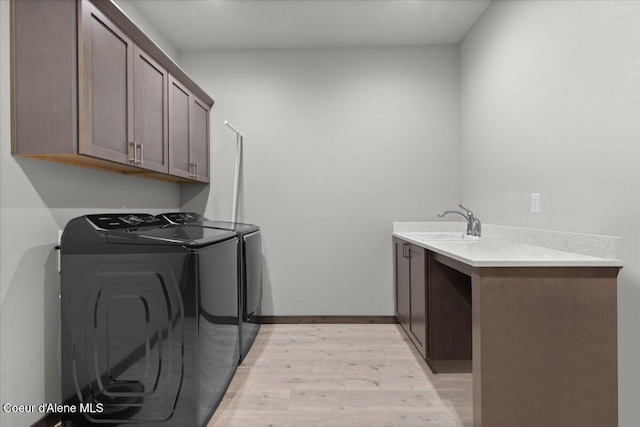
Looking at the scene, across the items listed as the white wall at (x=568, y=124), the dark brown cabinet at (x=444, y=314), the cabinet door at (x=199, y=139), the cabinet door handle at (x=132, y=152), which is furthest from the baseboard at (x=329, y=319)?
the cabinet door handle at (x=132, y=152)

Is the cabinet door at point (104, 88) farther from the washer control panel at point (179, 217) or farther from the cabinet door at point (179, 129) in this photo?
the washer control panel at point (179, 217)

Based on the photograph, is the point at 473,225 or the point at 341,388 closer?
the point at 341,388

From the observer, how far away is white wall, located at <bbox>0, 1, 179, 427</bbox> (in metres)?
1.58

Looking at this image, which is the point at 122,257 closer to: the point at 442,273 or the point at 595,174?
the point at 442,273

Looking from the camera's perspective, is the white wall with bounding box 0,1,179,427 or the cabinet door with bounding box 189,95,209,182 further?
the cabinet door with bounding box 189,95,209,182

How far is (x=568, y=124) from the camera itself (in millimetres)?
1894

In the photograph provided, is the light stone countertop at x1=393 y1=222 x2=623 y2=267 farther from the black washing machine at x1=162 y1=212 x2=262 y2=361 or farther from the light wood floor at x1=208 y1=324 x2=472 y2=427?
the black washing machine at x1=162 y1=212 x2=262 y2=361

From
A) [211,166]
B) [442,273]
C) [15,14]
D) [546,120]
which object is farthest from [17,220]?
[546,120]

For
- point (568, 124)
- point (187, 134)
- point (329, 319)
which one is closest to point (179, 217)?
point (187, 134)

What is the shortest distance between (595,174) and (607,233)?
0.28 meters

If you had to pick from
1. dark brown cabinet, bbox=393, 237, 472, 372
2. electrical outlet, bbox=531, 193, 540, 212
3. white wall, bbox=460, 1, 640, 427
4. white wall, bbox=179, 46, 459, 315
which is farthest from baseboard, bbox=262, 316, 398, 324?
electrical outlet, bbox=531, 193, 540, 212

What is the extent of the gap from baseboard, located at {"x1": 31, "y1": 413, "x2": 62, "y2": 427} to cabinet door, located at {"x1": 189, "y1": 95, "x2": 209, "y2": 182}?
5.88 ft

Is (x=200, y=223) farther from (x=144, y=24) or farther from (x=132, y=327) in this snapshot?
(x=144, y=24)

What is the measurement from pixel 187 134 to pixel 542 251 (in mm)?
2565
